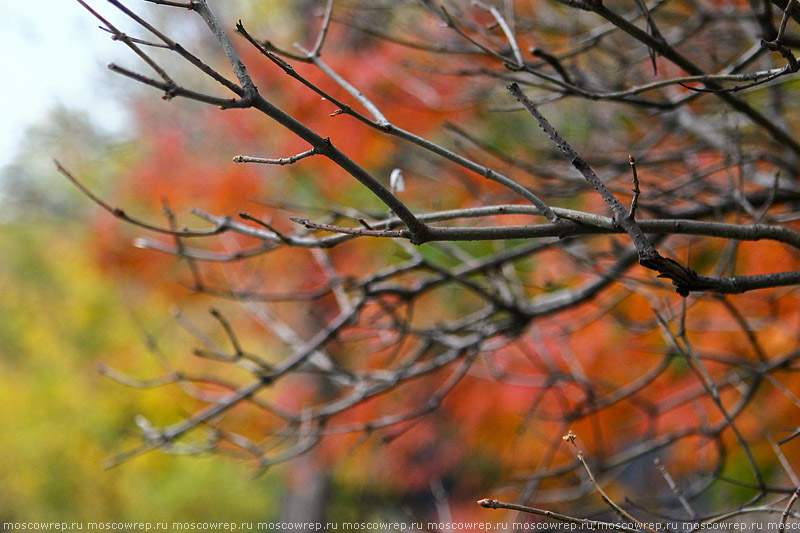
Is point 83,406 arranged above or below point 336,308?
below

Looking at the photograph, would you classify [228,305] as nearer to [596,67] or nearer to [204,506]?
[204,506]

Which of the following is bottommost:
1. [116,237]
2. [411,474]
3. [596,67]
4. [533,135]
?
[411,474]

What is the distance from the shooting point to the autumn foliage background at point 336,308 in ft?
11.3

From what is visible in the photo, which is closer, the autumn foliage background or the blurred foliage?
the autumn foliage background

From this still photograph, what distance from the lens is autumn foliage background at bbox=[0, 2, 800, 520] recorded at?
3.44m

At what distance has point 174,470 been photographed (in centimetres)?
Result: 753

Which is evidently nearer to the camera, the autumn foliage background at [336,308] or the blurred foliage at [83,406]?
the autumn foliage background at [336,308]

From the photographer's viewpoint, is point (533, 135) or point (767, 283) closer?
point (767, 283)

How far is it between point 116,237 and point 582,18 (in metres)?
5.15

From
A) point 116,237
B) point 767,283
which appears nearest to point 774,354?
point 767,283

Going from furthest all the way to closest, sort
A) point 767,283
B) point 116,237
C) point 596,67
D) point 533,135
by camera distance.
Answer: point 116,237 < point 533,135 < point 596,67 < point 767,283

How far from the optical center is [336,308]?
7547 millimetres

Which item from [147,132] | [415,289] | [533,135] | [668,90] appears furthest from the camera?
[147,132]

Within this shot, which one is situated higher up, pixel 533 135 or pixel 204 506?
pixel 533 135
